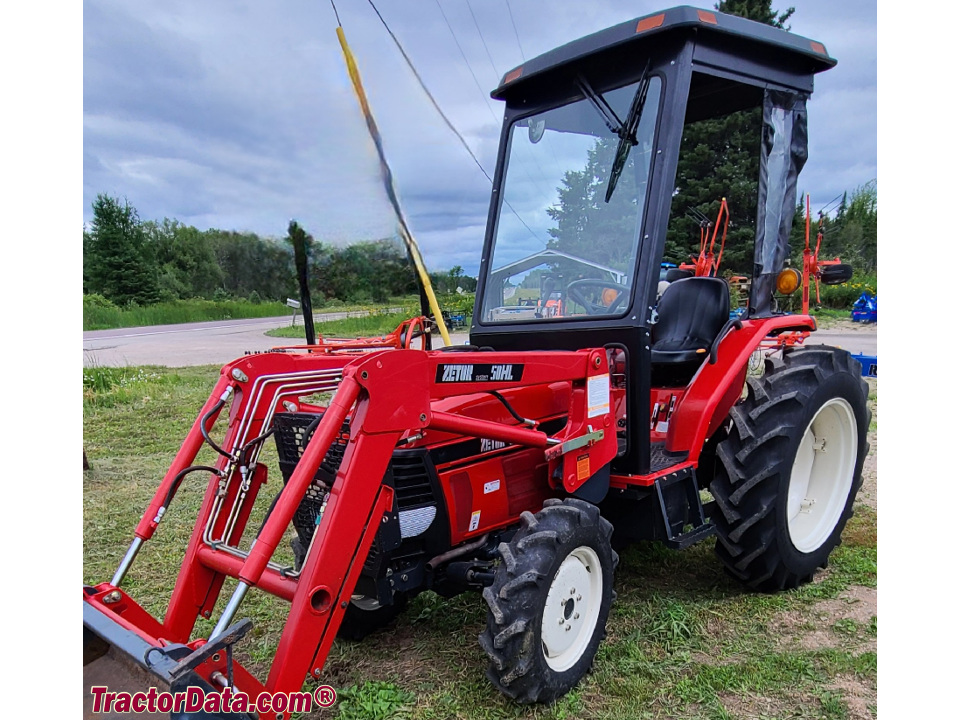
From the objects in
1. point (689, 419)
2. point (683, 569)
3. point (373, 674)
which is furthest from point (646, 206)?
point (373, 674)

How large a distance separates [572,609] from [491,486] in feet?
2.08

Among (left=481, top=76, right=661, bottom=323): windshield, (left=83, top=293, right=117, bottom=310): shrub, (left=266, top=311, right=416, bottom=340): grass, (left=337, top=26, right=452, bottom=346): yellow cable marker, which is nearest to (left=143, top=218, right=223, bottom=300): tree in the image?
(left=83, top=293, right=117, bottom=310): shrub

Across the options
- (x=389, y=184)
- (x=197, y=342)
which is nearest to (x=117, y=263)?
(x=197, y=342)

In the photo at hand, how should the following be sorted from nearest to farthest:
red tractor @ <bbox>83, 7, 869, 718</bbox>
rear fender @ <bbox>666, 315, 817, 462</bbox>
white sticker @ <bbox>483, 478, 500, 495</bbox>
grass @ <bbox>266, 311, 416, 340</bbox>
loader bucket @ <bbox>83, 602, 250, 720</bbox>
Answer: loader bucket @ <bbox>83, 602, 250, 720</bbox>
red tractor @ <bbox>83, 7, 869, 718</bbox>
white sticker @ <bbox>483, 478, 500, 495</bbox>
rear fender @ <bbox>666, 315, 817, 462</bbox>
grass @ <bbox>266, 311, 416, 340</bbox>

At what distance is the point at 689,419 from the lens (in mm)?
3445

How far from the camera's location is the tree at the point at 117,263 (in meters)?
25.5

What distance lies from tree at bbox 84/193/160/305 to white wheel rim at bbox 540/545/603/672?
2596cm

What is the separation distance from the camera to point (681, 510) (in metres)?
3.35

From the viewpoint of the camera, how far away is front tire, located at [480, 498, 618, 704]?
2463 mm

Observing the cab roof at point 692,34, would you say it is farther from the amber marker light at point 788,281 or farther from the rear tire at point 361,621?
the rear tire at point 361,621

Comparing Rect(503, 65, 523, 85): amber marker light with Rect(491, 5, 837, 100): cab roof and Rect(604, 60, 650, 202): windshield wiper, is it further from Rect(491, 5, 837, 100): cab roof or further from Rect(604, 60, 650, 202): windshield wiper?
Rect(604, 60, 650, 202): windshield wiper

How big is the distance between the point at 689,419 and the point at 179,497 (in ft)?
13.7

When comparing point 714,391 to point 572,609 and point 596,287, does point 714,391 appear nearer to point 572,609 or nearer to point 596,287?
point 596,287

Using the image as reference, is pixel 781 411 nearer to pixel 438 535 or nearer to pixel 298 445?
pixel 438 535
